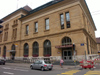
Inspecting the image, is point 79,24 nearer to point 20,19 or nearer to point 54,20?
point 54,20

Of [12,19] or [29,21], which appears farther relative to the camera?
[12,19]

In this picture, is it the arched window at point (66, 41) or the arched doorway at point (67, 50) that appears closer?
the arched doorway at point (67, 50)

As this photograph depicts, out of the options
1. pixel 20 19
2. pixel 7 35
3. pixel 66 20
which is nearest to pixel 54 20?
pixel 66 20

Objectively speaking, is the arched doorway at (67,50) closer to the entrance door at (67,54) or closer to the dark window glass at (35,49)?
the entrance door at (67,54)

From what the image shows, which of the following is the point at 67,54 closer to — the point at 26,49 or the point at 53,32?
the point at 53,32

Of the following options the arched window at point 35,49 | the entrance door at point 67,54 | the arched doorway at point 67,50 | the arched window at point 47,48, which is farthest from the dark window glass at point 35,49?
the entrance door at point 67,54

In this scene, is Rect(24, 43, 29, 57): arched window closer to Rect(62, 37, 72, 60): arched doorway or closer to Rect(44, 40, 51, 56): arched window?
Rect(44, 40, 51, 56): arched window

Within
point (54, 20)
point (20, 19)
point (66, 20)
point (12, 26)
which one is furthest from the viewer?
point (12, 26)

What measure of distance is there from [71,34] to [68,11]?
20.2ft

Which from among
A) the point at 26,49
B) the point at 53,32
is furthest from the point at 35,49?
the point at 53,32

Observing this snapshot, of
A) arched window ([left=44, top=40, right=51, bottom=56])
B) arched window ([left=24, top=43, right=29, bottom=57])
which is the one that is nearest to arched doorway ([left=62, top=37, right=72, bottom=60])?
arched window ([left=44, top=40, right=51, bottom=56])

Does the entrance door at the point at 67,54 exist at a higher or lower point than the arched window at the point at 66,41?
lower

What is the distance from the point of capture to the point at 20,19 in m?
33.4

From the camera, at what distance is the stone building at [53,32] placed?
20.4m
